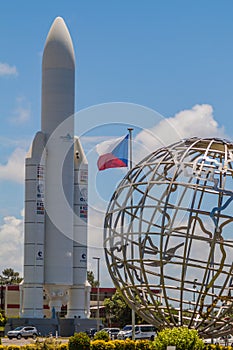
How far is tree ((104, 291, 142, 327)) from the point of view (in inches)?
3949

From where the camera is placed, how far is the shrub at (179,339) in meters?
26.5

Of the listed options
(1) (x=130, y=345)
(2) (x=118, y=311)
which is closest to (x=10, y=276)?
(2) (x=118, y=311)

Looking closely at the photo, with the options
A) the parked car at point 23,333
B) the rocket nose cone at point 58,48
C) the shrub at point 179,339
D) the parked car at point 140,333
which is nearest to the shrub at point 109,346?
the shrub at point 179,339

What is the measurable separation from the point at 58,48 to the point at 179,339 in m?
58.8

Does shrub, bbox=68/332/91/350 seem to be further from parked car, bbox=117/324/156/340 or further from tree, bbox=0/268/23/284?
tree, bbox=0/268/23/284

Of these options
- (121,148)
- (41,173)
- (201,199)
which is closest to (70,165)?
(41,173)

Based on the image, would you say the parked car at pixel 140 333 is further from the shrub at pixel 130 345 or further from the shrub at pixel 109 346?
the shrub at pixel 109 346

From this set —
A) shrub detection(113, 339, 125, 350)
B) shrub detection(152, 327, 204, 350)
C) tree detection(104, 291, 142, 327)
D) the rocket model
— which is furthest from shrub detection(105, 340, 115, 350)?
tree detection(104, 291, 142, 327)

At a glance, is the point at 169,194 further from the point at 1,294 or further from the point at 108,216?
the point at 1,294

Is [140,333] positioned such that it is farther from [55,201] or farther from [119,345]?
[119,345]

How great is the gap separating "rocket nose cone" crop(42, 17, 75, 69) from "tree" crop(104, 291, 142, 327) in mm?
29678

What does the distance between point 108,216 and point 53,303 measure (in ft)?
177

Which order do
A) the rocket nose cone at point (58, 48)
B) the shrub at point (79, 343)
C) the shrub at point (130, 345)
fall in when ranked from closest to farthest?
the shrub at point (79, 343), the shrub at point (130, 345), the rocket nose cone at point (58, 48)

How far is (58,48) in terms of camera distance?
82.4 metres
